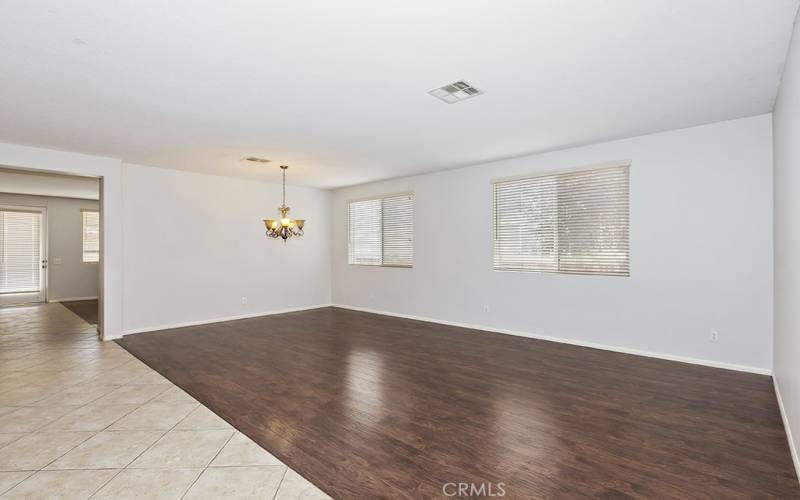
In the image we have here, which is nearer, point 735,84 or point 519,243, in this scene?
point 735,84

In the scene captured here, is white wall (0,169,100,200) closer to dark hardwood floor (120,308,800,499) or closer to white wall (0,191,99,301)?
white wall (0,191,99,301)

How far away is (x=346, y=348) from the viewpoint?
5.12m

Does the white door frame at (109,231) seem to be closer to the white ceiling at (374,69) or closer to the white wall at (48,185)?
the white ceiling at (374,69)

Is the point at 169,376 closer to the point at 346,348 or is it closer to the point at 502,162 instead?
the point at 346,348

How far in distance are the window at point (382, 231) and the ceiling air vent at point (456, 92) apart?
12.4 ft

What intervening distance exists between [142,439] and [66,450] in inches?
16.6

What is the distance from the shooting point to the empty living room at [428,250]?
2.29 m

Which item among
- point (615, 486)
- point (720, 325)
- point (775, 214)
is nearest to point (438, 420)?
point (615, 486)

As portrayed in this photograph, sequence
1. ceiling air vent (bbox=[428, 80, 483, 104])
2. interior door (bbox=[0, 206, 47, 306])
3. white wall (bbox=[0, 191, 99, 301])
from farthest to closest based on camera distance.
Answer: white wall (bbox=[0, 191, 99, 301])
interior door (bbox=[0, 206, 47, 306])
ceiling air vent (bbox=[428, 80, 483, 104])

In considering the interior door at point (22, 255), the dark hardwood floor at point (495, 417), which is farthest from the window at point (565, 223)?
the interior door at point (22, 255)

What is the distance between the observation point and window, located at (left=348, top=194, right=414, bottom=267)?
7352 mm

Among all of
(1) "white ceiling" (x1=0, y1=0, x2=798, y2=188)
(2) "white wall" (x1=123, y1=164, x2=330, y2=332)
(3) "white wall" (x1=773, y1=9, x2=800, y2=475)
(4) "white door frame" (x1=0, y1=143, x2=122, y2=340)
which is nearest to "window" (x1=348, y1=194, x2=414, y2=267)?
(2) "white wall" (x1=123, y1=164, x2=330, y2=332)

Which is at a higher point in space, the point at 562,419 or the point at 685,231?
the point at 685,231

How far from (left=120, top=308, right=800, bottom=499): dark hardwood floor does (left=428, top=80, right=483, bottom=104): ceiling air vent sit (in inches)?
102
